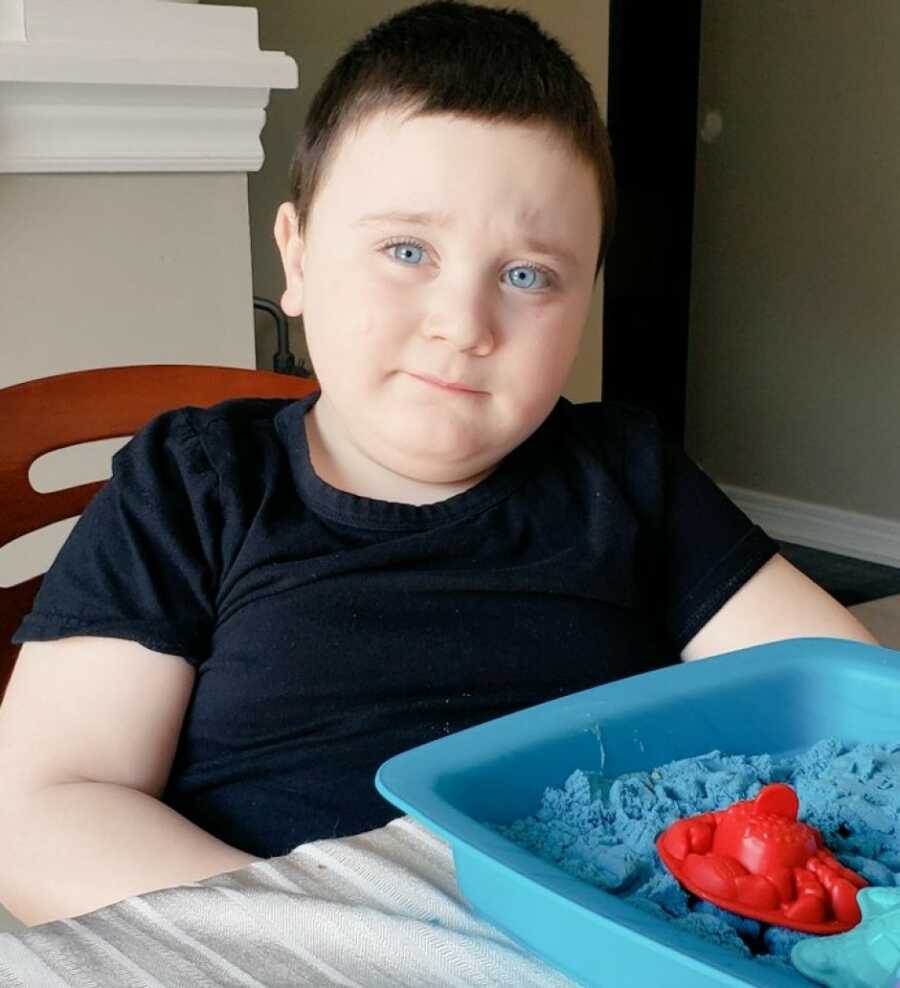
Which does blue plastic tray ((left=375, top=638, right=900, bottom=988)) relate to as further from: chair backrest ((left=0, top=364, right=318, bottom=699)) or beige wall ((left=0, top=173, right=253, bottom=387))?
beige wall ((left=0, top=173, right=253, bottom=387))

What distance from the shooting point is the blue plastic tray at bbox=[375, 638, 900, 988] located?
38 cm

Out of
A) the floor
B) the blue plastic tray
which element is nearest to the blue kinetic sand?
the blue plastic tray

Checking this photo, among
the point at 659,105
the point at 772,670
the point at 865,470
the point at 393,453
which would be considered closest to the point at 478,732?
the point at 772,670

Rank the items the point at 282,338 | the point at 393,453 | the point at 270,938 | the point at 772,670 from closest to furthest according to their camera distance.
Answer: the point at 270,938 < the point at 772,670 < the point at 393,453 < the point at 282,338

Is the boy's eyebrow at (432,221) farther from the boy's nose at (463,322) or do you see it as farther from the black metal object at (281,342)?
the black metal object at (281,342)

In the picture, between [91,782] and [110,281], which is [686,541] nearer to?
[91,782]

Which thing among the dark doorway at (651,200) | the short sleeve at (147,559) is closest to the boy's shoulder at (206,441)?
the short sleeve at (147,559)

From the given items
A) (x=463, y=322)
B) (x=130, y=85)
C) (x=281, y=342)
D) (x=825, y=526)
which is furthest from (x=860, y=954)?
(x=825, y=526)

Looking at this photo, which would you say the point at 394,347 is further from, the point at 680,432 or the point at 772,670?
the point at 680,432

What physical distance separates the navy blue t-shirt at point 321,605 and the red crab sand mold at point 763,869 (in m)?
0.27

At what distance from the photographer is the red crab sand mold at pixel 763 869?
0.44 m

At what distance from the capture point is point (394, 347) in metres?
0.73

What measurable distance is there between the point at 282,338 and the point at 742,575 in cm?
151

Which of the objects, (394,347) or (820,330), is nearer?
(394,347)
